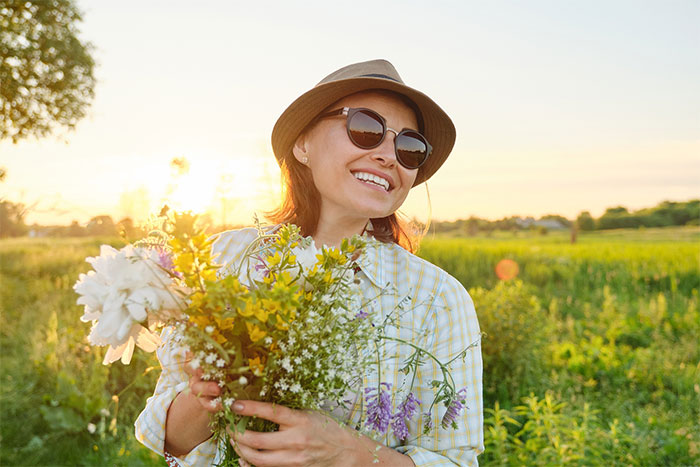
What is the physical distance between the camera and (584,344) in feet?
21.4

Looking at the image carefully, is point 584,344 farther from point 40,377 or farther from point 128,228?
point 128,228

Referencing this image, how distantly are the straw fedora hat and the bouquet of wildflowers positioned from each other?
0.82 metres

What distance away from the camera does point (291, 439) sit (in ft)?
4.25

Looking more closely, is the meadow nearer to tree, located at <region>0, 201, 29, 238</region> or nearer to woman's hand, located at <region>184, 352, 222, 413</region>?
woman's hand, located at <region>184, 352, 222, 413</region>

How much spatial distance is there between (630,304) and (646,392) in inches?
139

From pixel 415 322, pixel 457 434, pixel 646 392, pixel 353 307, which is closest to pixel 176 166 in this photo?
pixel 353 307

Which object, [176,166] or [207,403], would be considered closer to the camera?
[207,403]

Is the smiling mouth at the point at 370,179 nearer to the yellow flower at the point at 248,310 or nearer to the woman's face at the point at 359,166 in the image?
the woman's face at the point at 359,166

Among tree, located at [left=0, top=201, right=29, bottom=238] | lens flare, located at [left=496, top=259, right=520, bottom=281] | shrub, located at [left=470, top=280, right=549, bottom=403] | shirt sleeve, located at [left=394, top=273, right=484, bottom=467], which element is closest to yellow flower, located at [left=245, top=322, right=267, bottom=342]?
shirt sleeve, located at [left=394, top=273, right=484, bottom=467]

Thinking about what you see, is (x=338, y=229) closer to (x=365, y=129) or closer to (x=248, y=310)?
(x=365, y=129)

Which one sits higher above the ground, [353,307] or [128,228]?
[128,228]

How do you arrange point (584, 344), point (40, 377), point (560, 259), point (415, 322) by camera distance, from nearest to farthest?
point (415, 322) → point (40, 377) → point (584, 344) → point (560, 259)

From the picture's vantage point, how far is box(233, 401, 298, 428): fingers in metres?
1.21

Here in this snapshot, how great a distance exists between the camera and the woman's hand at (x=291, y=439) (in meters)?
1.24
